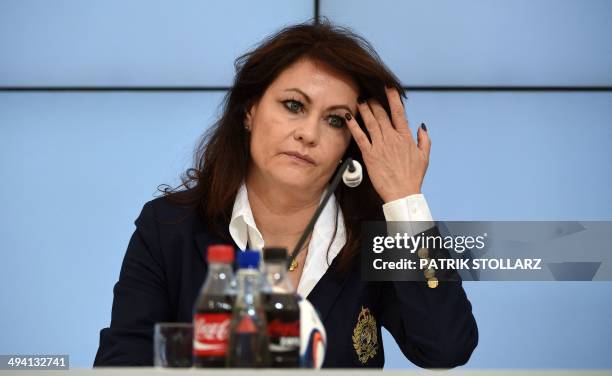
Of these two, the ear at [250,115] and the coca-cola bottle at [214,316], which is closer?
the coca-cola bottle at [214,316]

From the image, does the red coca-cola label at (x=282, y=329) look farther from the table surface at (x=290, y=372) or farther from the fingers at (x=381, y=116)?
the fingers at (x=381, y=116)

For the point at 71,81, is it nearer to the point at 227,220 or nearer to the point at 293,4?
the point at 293,4

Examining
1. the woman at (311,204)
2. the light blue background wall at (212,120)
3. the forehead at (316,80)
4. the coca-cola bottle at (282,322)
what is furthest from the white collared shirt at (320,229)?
the light blue background wall at (212,120)

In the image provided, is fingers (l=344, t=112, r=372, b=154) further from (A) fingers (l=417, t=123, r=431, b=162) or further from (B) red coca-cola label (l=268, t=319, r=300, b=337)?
(B) red coca-cola label (l=268, t=319, r=300, b=337)

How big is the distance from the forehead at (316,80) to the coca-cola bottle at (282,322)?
791 mm

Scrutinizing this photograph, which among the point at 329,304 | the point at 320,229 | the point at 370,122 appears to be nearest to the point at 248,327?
the point at 329,304

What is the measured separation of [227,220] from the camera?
77.4 inches

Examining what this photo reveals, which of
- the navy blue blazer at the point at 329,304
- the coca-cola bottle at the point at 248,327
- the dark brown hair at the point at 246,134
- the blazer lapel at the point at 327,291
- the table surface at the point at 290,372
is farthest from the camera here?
the dark brown hair at the point at 246,134

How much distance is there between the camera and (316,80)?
198cm

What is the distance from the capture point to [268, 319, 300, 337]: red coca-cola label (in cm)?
119

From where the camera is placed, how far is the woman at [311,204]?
183 cm

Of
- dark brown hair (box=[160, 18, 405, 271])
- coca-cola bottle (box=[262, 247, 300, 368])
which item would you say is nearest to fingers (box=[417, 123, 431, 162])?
dark brown hair (box=[160, 18, 405, 271])

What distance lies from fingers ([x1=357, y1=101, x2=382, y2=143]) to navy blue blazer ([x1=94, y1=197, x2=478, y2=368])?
29 cm

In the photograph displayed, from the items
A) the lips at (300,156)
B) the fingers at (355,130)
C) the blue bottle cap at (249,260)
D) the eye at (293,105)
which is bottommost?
the blue bottle cap at (249,260)
